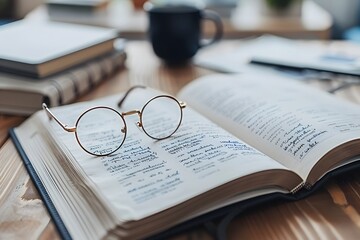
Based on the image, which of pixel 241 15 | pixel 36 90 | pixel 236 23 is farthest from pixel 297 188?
pixel 241 15

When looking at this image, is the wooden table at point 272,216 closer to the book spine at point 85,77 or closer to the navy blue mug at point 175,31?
the book spine at point 85,77

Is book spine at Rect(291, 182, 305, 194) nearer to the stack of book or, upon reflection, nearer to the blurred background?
the stack of book

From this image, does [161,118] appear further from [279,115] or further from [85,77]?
[85,77]

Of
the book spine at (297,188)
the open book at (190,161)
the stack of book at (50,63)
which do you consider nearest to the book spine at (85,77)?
the stack of book at (50,63)

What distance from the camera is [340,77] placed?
35.0 inches

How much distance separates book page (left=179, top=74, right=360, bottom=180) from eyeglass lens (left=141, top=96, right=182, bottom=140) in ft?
0.20

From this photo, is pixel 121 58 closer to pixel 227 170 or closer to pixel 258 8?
pixel 227 170

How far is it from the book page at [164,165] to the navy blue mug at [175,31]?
1.28ft

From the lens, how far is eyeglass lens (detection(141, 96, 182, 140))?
0.58 meters

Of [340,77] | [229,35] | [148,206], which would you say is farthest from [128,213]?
[229,35]

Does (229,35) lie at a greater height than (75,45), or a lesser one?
lesser

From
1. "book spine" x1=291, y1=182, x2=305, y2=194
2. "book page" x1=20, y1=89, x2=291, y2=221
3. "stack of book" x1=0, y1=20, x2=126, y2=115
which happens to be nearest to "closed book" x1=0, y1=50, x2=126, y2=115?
"stack of book" x1=0, y1=20, x2=126, y2=115

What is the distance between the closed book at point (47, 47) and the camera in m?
0.76

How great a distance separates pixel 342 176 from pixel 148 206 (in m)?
0.25
